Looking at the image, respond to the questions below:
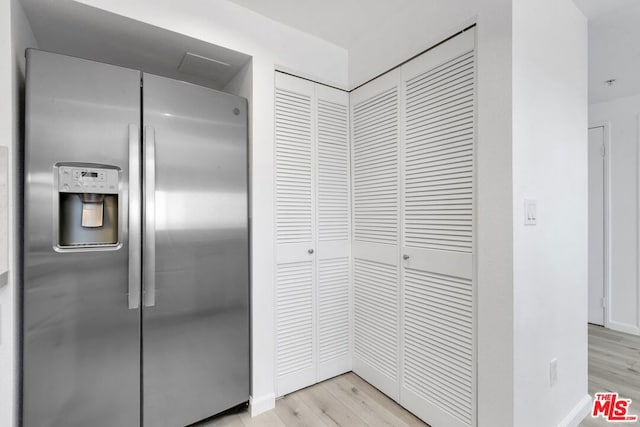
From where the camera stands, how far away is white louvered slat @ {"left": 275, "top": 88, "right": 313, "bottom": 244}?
2.00 meters

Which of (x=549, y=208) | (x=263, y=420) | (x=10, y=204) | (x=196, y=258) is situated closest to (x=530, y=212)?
(x=549, y=208)

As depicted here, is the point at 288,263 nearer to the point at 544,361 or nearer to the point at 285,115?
the point at 285,115

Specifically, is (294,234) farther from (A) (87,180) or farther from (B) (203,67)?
(B) (203,67)

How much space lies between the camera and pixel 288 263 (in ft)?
6.63

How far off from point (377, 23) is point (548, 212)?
1.57 meters

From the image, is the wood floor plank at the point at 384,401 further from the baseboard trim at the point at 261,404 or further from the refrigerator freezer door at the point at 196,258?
the refrigerator freezer door at the point at 196,258

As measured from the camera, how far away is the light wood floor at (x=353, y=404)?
175cm

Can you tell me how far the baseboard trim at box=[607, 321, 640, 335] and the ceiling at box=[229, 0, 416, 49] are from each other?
3869 millimetres

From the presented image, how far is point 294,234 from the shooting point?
6.73ft

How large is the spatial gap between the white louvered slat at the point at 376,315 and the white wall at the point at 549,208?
0.74 metres

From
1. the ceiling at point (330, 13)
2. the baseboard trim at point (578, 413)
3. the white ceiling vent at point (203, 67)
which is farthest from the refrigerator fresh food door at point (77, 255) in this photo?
the baseboard trim at point (578, 413)

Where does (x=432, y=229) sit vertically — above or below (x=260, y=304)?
above

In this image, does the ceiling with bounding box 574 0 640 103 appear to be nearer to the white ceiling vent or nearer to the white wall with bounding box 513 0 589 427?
the white wall with bounding box 513 0 589 427

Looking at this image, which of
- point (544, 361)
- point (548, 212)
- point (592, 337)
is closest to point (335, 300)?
point (544, 361)
